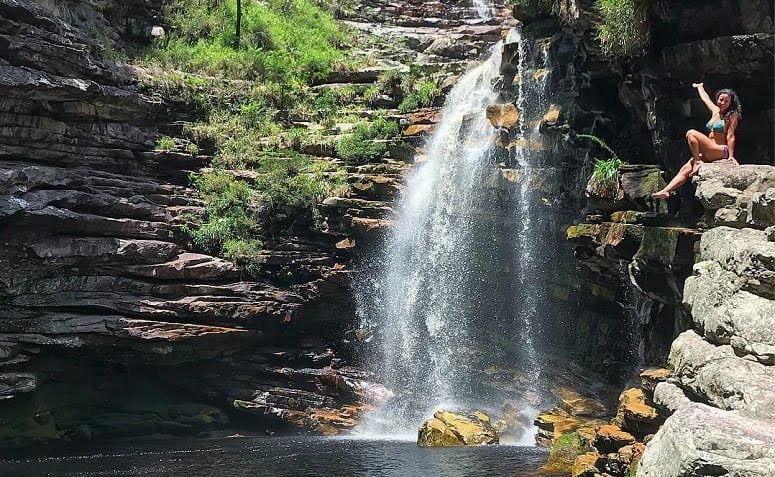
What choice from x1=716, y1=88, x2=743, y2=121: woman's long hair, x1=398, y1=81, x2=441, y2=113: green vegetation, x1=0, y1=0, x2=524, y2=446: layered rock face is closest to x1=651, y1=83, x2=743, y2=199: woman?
x1=716, y1=88, x2=743, y2=121: woman's long hair

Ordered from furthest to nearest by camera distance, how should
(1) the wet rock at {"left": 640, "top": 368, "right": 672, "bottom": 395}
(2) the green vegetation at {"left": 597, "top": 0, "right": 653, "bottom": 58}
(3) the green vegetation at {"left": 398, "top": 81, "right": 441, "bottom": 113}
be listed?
(3) the green vegetation at {"left": 398, "top": 81, "right": 441, "bottom": 113} → (2) the green vegetation at {"left": 597, "top": 0, "right": 653, "bottom": 58} → (1) the wet rock at {"left": 640, "top": 368, "right": 672, "bottom": 395}

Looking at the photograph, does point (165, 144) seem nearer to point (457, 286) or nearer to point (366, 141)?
point (366, 141)

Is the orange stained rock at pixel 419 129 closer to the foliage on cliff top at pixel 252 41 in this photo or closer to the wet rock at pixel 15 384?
the foliage on cliff top at pixel 252 41

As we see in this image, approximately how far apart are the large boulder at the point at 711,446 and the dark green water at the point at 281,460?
6.44 meters

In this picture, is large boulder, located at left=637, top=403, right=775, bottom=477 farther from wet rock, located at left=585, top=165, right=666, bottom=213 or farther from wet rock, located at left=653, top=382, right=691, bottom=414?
wet rock, located at left=585, top=165, right=666, bottom=213

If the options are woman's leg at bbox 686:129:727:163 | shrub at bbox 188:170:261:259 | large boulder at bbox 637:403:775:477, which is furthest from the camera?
shrub at bbox 188:170:261:259

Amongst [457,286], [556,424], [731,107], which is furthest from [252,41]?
[731,107]

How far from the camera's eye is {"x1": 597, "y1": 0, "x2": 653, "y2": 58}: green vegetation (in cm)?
1279

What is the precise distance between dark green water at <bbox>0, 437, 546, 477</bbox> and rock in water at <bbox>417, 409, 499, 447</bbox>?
453 mm

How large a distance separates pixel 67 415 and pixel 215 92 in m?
12.9

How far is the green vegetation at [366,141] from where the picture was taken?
22155 mm

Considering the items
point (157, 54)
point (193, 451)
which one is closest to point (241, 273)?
point (193, 451)

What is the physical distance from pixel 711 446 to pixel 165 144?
19.6 metres

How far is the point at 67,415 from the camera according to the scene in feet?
57.9
